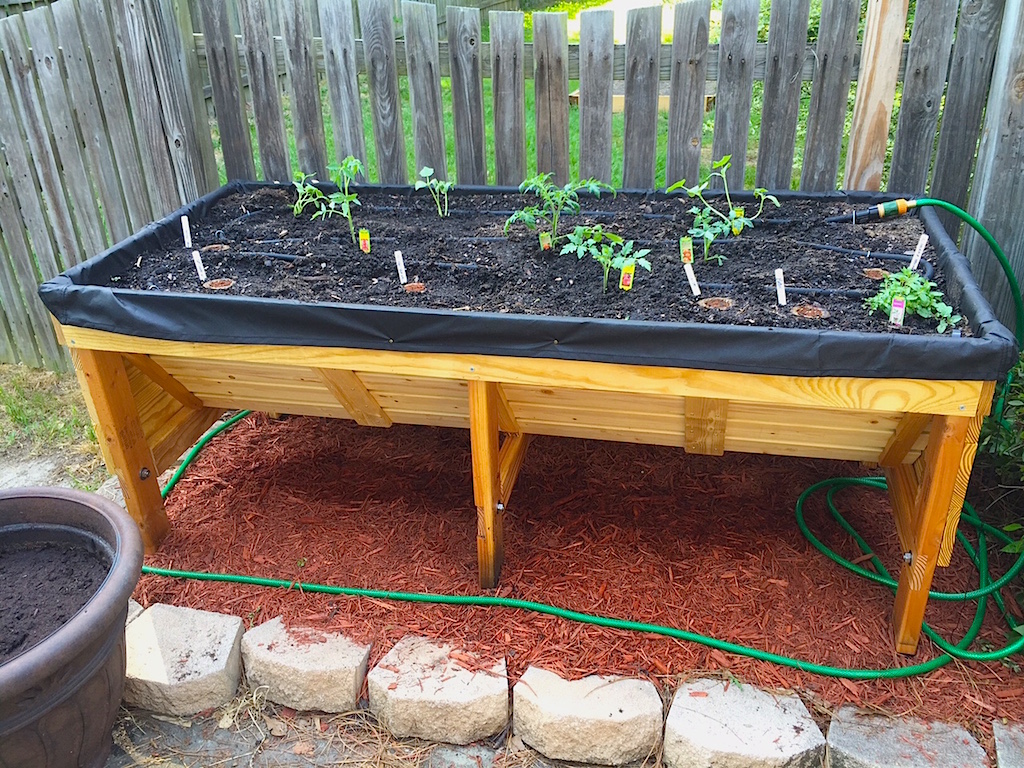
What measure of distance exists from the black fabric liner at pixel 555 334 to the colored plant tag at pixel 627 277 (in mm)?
367

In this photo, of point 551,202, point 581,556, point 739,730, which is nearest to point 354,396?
point 581,556

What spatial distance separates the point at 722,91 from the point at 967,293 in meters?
1.34

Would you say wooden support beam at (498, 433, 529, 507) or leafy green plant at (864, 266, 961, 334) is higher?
leafy green plant at (864, 266, 961, 334)

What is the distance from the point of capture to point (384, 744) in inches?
84.7

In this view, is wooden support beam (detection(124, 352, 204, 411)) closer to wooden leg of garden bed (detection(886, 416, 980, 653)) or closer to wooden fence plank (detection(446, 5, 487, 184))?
wooden fence plank (detection(446, 5, 487, 184))

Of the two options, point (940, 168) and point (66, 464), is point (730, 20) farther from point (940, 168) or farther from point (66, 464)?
point (66, 464)

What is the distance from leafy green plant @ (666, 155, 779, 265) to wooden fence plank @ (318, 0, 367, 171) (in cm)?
135

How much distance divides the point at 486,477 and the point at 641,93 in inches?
66.5

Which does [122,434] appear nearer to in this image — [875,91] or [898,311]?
[898,311]

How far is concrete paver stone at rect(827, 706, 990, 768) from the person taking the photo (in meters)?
1.94

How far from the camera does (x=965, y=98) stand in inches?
110

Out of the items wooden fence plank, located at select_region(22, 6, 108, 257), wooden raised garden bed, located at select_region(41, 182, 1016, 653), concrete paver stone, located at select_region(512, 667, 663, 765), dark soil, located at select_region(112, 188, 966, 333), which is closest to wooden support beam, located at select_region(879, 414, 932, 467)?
wooden raised garden bed, located at select_region(41, 182, 1016, 653)

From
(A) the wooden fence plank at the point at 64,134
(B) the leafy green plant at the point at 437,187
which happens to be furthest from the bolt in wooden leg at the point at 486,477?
(A) the wooden fence plank at the point at 64,134

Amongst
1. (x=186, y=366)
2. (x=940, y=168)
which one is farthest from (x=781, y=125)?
(x=186, y=366)
